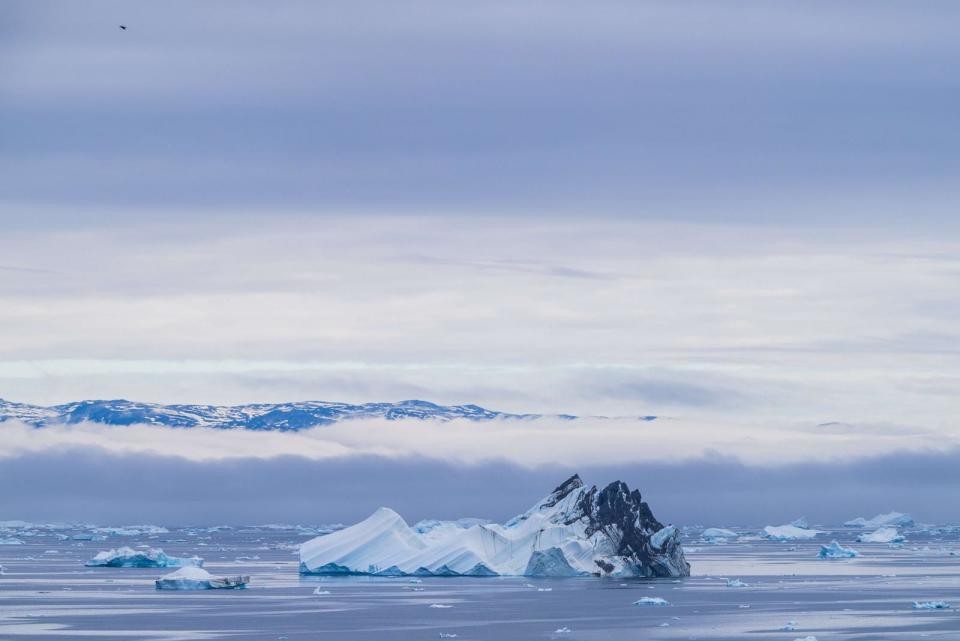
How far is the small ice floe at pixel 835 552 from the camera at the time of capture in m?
84.4

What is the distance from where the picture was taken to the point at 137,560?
256 feet

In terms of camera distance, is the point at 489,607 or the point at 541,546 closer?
the point at 489,607

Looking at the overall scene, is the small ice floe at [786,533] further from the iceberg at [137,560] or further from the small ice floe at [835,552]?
the iceberg at [137,560]

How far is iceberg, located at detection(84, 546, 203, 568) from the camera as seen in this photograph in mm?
76562

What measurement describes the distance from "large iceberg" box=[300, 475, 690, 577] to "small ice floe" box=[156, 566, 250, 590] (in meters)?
9.09

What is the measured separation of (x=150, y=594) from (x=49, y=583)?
9965 millimetres

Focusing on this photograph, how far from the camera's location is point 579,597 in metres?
51.2

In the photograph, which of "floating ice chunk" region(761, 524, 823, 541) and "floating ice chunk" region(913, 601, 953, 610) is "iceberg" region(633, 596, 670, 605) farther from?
"floating ice chunk" region(761, 524, 823, 541)

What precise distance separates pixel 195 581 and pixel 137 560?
23.0 metres

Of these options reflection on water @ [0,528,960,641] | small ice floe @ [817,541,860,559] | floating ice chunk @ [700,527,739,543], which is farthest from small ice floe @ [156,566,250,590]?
floating ice chunk @ [700,527,739,543]

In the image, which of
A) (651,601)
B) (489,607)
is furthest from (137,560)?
(651,601)

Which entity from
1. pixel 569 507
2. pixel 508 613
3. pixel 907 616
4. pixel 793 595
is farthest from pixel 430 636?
pixel 569 507

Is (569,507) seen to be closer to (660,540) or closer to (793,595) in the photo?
(660,540)

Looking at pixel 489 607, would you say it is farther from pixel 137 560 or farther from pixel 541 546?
pixel 137 560
